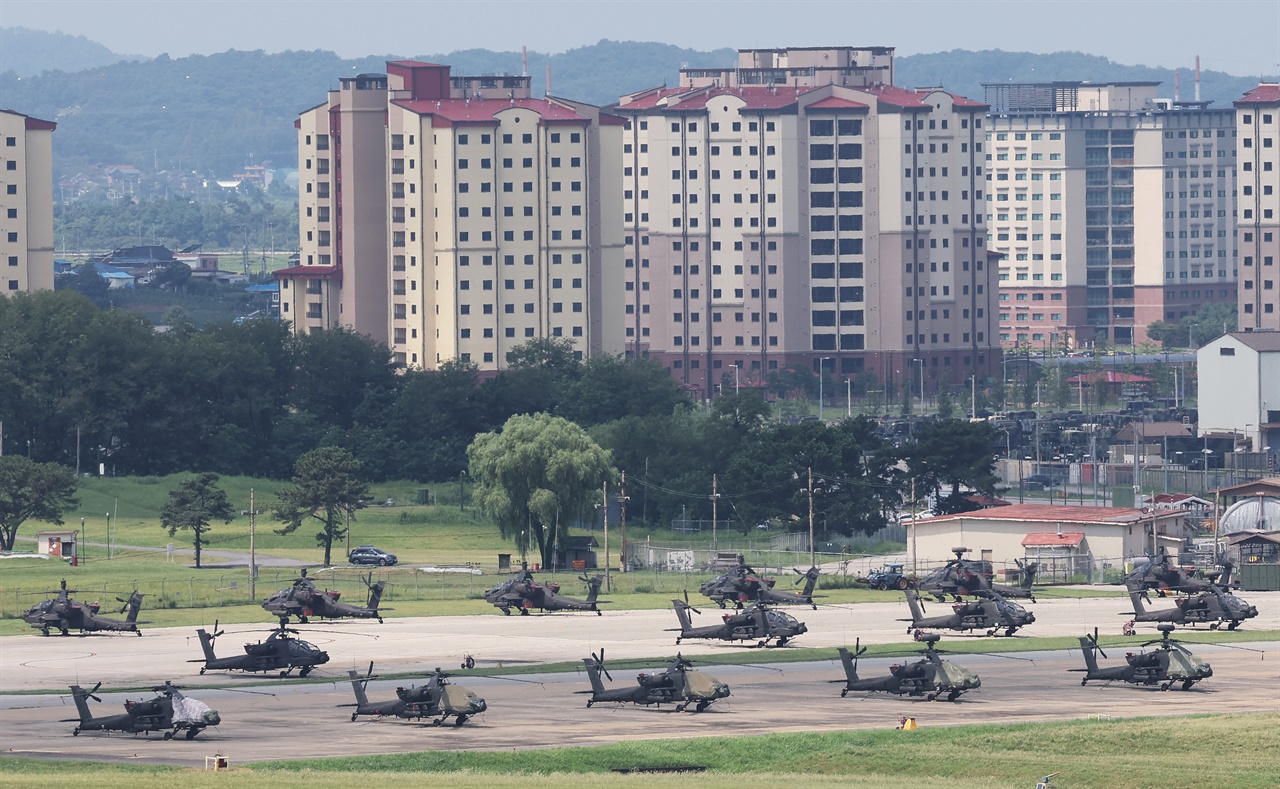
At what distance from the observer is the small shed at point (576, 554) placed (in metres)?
126

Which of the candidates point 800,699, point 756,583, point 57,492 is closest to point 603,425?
point 57,492

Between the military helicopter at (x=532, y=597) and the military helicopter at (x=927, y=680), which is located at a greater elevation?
the military helicopter at (x=532, y=597)

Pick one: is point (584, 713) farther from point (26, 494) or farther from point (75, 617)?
point (26, 494)

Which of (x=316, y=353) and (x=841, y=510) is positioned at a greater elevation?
(x=316, y=353)

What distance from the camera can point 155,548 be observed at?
439 ft

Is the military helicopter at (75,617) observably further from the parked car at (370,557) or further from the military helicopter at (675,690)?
the parked car at (370,557)

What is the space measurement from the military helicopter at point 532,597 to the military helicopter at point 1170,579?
22133 mm

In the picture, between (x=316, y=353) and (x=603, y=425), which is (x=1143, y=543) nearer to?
(x=603, y=425)

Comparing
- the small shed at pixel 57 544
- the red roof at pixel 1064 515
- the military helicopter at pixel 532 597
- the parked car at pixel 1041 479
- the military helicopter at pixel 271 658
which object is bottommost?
the military helicopter at pixel 271 658

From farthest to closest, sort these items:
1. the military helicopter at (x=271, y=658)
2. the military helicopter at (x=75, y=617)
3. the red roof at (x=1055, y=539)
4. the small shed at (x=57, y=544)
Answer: the small shed at (x=57, y=544)
the red roof at (x=1055, y=539)
the military helicopter at (x=75, y=617)
the military helicopter at (x=271, y=658)

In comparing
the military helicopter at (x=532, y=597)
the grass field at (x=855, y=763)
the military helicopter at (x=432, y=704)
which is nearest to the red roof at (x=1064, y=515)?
the military helicopter at (x=532, y=597)

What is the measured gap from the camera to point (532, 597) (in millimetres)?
96875

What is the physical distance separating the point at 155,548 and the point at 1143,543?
55947 mm

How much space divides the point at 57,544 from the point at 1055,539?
177 ft
